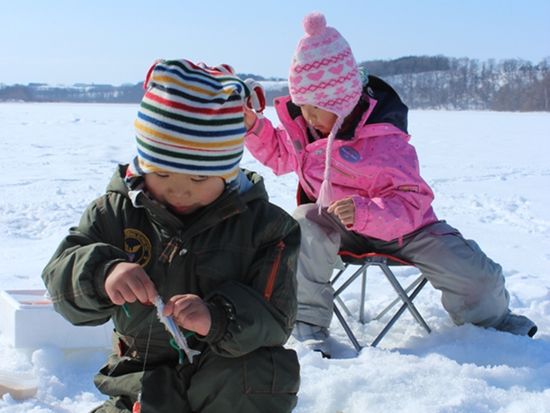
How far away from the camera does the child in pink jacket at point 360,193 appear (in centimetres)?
324

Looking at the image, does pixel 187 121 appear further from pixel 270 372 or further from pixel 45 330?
pixel 45 330

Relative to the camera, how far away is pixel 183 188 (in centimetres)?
183

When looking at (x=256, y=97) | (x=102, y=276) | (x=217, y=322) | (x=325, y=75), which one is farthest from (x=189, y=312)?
(x=325, y=75)

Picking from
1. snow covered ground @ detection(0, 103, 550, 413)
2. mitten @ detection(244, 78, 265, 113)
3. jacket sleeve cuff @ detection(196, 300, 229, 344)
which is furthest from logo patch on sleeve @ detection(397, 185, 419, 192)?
jacket sleeve cuff @ detection(196, 300, 229, 344)

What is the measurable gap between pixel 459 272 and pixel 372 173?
1.99 feet

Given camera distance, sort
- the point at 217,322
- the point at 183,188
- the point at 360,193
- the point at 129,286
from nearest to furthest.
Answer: the point at 129,286
the point at 217,322
the point at 183,188
the point at 360,193

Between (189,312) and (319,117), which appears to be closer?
(189,312)

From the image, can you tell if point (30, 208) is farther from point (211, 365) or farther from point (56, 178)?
point (211, 365)

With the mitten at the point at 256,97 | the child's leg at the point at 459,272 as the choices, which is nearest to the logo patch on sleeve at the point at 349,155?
the child's leg at the point at 459,272

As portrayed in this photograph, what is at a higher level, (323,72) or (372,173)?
(323,72)

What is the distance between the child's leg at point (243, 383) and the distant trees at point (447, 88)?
58186 millimetres

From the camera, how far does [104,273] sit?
167cm

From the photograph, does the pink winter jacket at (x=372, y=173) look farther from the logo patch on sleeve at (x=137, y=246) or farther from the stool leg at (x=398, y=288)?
the logo patch on sleeve at (x=137, y=246)

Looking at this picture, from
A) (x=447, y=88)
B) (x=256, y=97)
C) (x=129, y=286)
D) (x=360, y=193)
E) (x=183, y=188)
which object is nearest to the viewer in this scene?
(x=129, y=286)
